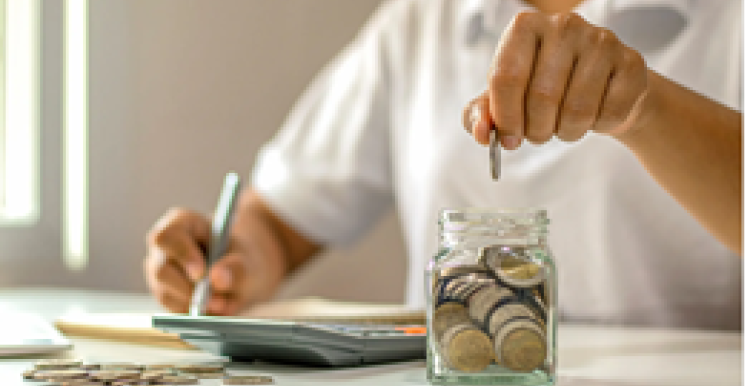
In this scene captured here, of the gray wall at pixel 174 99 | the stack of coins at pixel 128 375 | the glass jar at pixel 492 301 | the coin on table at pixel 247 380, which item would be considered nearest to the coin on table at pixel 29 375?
the stack of coins at pixel 128 375

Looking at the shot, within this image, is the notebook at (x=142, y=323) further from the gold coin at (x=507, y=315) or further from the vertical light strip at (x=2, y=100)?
the vertical light strip at (x=2, y=100)

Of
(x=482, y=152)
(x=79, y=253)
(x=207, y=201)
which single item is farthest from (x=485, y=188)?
(x=79, y=253)

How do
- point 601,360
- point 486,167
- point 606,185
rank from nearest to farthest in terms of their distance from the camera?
point 601,360 → point 606,185 → point 486,167

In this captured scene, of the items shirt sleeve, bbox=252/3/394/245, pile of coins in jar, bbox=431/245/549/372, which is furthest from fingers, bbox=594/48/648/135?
shirt sleeve, bbox=252/3/394/245

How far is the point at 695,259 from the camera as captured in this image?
978 mm

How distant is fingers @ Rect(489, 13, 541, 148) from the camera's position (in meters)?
0.44

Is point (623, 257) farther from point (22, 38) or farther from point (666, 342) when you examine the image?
point (22, 38)

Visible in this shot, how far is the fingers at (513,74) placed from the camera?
443 mm

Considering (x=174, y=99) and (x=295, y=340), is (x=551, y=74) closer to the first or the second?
(x=295, y=340)

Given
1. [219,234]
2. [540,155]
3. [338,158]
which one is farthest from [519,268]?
[338,158]

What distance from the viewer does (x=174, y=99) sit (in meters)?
1.64

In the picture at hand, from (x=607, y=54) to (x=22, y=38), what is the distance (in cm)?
144

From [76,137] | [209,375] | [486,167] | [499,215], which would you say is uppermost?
[76,137]

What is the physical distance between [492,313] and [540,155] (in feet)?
2.11
